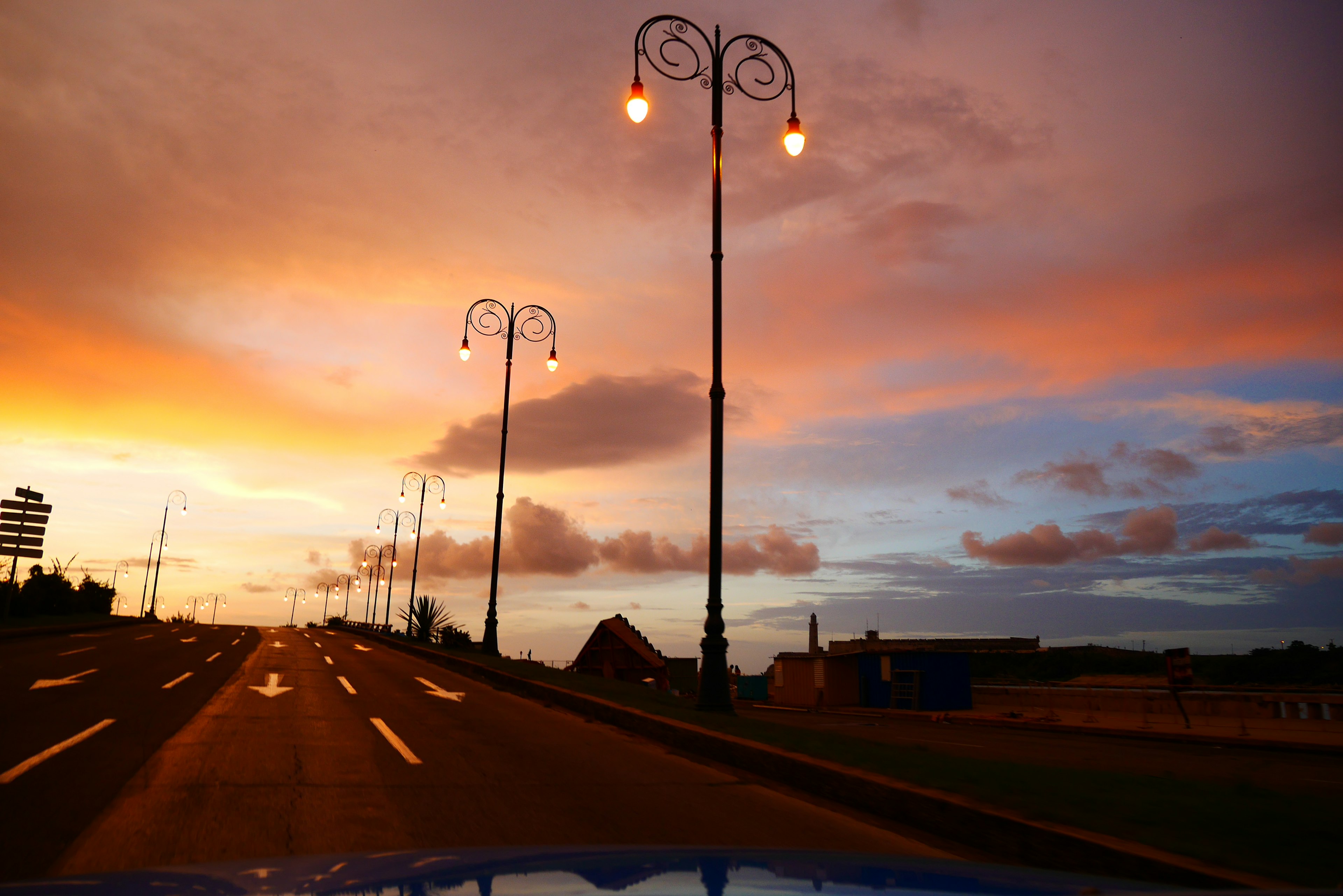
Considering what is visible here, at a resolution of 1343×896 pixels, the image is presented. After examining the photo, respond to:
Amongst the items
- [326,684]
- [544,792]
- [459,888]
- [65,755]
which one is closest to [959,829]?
[544,792]

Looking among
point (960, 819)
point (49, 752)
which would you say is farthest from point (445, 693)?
point (960, 819)

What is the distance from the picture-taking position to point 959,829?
5.78 metres

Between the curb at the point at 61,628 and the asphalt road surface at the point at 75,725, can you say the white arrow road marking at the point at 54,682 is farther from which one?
the curb at the point at 61,628

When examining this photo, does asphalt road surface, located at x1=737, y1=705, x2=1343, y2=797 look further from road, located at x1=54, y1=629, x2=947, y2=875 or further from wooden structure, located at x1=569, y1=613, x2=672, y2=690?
wooden structure, located at x1=569, y1=613, x2=672, y2=690

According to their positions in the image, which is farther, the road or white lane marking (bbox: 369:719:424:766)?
white lane marking (bbox: 369:719:424:766)

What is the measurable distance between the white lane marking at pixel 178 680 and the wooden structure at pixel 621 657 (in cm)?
3652

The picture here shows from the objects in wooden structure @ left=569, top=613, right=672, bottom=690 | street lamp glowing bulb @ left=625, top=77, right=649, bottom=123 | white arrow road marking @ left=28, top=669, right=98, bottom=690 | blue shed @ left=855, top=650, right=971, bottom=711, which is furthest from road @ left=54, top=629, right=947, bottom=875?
wooden structure @ left=569, top=613, right=672, bottom=690

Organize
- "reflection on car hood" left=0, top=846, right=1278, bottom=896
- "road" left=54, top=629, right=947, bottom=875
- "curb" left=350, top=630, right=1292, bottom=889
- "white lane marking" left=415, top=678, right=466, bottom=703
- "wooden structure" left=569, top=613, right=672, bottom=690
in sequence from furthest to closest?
"wooden structure" left=569, top=613, right=672, bottom=690 → "white lane marking" left=415, top=678, right=466, bottom=703 → "road" left=54, top=629, right=947, bottom=875 → "curb" left=350, top=630, right=1292, bottom=889 → "reflection on car hood" left=0, top=846, right=1278, bottom=896

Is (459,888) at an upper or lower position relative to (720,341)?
lower

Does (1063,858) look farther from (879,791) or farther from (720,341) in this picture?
(720,341)

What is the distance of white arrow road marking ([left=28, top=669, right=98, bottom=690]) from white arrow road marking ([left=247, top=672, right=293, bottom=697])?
9.17ft

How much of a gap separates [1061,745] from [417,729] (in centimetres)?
1821

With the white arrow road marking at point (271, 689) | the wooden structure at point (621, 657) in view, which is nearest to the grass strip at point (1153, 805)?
the white arrow road marking at point (271, 689)

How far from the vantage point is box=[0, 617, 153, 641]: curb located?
2678cm
